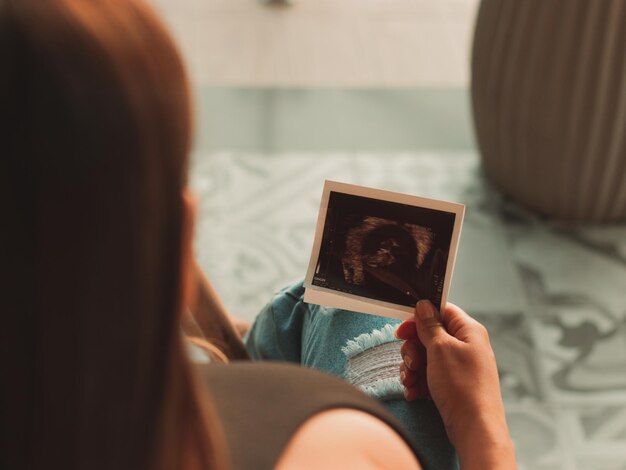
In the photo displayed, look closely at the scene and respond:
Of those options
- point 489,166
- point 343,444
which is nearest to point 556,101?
point 489,166

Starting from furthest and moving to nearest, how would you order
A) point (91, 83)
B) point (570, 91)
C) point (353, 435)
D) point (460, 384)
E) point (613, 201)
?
point (613, 201) → point (570, 91) → point (460, 384) → point (353, 435) → point (91, 83)

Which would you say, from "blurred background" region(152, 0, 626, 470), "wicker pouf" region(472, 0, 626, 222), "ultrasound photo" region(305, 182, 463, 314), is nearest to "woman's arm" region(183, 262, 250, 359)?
"ultrasound photo" region(305, 182, 463, 314)

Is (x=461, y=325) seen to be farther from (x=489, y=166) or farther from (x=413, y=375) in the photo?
(x=489, y=166)

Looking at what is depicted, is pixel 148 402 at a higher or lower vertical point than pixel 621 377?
higher

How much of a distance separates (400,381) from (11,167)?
63cm

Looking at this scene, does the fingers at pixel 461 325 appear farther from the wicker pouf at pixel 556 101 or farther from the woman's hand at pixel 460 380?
the wicker pouf at pixel 556 101

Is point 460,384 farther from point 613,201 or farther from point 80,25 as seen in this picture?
point 613,201

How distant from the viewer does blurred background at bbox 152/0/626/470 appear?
181 centimetres

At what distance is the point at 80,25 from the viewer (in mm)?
420

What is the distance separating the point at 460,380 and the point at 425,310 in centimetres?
12

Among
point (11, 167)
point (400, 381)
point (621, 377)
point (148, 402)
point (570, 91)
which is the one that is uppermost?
point (570, 91)

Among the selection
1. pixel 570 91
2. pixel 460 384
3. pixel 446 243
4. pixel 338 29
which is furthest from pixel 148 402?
pixel 338 29

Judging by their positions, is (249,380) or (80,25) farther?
(249,380)

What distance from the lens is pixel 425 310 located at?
100 cm
